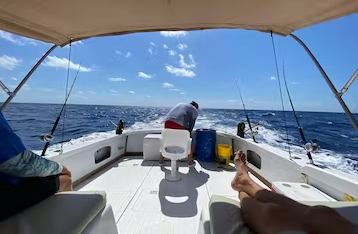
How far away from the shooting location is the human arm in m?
0.68

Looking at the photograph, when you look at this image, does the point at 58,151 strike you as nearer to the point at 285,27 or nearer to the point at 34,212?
the point at 34,212

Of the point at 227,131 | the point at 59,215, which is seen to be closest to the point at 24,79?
the point at 59,215

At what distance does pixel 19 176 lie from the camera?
75 centimetres

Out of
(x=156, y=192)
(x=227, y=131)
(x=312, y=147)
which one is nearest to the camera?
(x=312, y=147)

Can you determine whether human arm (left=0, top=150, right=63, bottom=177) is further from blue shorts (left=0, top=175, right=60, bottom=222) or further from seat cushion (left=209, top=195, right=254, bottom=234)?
seat cushion (left=209, top=195, right=254, bottom=234)

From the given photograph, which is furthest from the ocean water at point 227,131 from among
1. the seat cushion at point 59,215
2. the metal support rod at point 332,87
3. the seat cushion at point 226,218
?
the seat cushion at point 226,218

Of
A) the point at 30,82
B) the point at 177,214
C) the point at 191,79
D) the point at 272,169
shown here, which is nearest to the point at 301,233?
the point at 177,214

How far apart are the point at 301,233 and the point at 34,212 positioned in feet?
3.16

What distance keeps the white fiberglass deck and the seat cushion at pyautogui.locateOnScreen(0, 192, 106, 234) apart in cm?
53

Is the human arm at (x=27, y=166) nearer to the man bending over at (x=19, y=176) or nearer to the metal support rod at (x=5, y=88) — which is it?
the man bending over at (x=19, y=176)

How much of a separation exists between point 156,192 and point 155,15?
1.54 meters

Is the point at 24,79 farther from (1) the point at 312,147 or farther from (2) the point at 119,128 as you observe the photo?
(1) the point at 312,147

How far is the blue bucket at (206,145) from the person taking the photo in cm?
293

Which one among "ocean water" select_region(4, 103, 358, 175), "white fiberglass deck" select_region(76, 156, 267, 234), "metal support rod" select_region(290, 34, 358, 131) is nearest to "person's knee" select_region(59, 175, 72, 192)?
"white fiberglass deck" select_region(76, 156, 267, 234)
